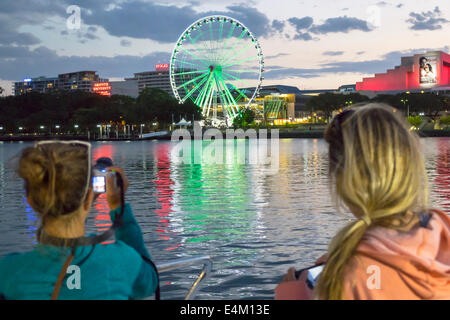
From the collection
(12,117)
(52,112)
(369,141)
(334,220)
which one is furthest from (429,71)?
(369,141)

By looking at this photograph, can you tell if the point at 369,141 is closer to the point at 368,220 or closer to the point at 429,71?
the point at 368,220

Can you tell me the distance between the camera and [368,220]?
1892mm

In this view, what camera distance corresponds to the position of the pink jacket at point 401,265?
6.14 feet

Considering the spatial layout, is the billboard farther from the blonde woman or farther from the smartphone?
the blonde woman

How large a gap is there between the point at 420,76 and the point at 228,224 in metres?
155

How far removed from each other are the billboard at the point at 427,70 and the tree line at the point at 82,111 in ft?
220

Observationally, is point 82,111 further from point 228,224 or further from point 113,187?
point 113,187

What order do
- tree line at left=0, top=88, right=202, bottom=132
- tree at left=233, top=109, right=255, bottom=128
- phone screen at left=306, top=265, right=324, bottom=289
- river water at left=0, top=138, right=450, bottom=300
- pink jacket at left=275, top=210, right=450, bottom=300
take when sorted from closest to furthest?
pink jacket at left=275, top=210, right=450, bottom=300, phone screen at left=306, top=265, right=324, bottom=289, river water at left=0, top=138, right=450, bottom=300, tree line at left=0, top=88, right=202, bottom=132, tree at left=233, top=109, right=255, bottom=128

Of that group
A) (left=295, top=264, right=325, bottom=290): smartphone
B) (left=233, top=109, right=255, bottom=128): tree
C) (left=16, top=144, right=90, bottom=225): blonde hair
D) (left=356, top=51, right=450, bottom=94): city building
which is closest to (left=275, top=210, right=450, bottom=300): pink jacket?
(left=295, top=264, right=325, bottom=290): smartphone

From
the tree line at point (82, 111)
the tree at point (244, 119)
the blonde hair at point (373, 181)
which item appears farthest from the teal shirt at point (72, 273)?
the tree at point (244, 119)

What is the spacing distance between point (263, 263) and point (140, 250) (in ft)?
18.3

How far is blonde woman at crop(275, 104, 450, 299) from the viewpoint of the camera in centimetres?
188

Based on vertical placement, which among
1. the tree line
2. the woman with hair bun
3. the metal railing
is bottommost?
the metal railing

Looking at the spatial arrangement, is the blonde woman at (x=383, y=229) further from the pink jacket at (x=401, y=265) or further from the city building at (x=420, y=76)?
the city building at (x=420, y=76)
